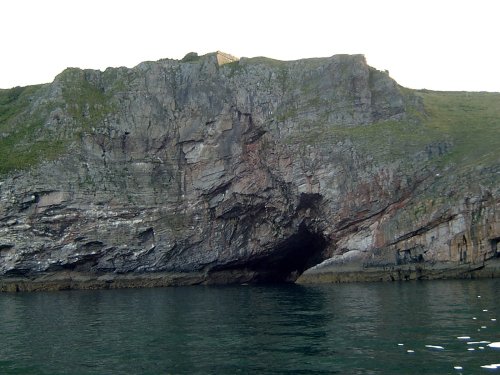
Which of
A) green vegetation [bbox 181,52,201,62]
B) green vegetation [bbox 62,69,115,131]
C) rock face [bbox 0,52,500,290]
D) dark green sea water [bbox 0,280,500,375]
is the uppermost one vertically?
green vegetation [bbox 181,52,201,62]

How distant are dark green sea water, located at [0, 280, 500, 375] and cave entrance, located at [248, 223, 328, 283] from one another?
99.8ft

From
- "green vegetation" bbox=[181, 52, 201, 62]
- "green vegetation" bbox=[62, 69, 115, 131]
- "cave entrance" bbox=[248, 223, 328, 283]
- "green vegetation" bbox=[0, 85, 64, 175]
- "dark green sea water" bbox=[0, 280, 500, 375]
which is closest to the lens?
"dark green sea water" bbox=[0, 280, 500, 375]

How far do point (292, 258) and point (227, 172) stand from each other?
49.7ft

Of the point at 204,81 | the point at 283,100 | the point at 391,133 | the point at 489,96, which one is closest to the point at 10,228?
the point at 204,81

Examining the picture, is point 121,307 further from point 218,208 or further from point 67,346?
point 218,208

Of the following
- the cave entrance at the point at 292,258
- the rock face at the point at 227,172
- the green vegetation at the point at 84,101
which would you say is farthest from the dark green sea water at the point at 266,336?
the green vegetation at the point at 84,101

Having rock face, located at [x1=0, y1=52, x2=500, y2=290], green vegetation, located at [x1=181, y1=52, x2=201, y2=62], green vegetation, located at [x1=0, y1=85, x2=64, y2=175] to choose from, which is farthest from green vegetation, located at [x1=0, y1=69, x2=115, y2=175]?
green vegetation, located at [x1=181, y1=52, x2=201, y2=62]

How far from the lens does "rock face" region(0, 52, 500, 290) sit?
7044cm

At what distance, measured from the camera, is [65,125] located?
8144cm

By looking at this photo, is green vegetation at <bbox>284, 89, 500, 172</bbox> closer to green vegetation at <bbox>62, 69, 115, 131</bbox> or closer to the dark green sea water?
green vegetation at <bbox>62, 69, 115, 131</bbox>

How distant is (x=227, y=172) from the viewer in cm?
7738

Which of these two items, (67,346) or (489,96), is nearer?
(67,346)

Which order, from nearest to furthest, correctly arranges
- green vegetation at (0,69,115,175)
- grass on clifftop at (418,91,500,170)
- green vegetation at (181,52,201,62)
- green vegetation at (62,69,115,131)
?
grass on clifftop at (418,91,500,170), green vegetation at (0,69,115,175), green vegetation at (62,69,115,131), green vegetation at (181,52,201,62)

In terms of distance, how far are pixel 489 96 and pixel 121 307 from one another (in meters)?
68.8
